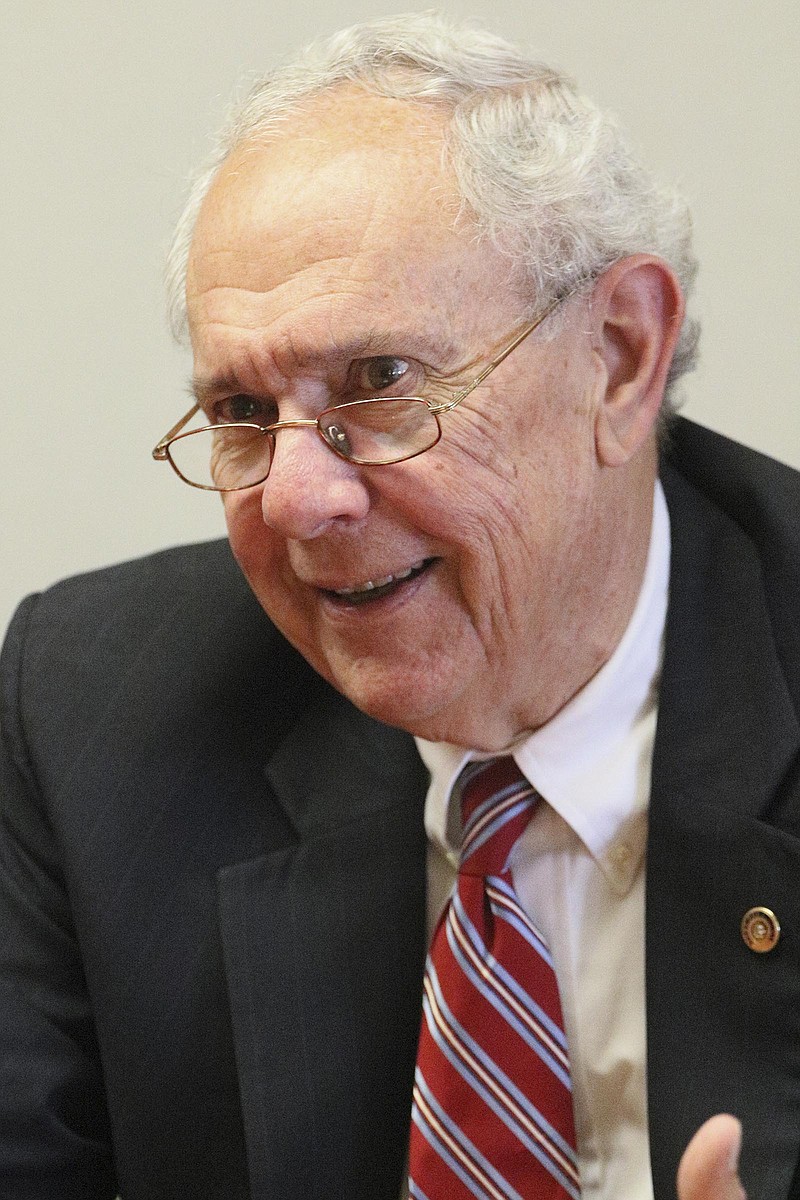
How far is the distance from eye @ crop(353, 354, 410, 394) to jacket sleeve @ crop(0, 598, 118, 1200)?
556 millimetres

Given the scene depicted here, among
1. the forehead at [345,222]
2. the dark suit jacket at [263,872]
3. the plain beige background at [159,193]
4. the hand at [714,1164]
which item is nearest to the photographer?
the hand at [714,1164]

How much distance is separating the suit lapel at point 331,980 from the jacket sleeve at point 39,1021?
8.0 inches

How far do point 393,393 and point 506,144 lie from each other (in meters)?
0.26

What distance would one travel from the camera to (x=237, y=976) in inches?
56.8

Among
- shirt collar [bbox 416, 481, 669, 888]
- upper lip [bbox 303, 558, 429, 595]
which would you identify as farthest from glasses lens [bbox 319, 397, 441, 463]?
shirt collar [bbox 416, 481, 669, 888]

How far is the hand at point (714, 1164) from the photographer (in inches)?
34.6

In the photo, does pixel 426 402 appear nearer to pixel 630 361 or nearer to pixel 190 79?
pixel 630 361

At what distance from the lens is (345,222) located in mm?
1201

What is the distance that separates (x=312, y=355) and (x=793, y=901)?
62 cm

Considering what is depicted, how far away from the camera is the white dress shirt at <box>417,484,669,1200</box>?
1.35 m

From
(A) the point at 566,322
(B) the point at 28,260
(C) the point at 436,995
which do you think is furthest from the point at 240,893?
(B) the point at 28,260

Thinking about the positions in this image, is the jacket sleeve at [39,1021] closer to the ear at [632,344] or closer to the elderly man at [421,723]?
the elderly man at [421,723]

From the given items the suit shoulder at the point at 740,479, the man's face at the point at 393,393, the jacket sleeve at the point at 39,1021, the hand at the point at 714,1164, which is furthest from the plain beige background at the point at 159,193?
the hand at the point at 714,1164

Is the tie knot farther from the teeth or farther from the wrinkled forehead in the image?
the wrinkled forehead
